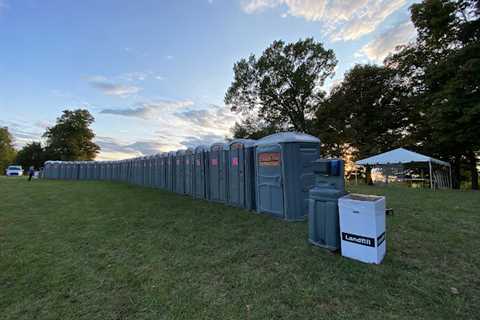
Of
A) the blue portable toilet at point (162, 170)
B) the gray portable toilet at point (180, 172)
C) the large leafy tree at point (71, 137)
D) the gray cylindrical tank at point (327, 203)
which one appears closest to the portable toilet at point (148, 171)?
the blue portable toilet at point (162, 170)

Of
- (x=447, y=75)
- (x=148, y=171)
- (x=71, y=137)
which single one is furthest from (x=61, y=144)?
(x=447, y=75)

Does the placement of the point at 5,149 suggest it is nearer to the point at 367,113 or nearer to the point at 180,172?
the point at 180,172

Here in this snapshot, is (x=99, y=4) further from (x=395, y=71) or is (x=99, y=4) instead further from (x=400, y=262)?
(x=395, y=71)

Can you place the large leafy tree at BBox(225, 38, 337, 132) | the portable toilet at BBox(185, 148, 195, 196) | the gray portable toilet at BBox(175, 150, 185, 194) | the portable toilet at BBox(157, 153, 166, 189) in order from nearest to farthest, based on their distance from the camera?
the portable toilet at BBox(185, 148, 195, 196) → the gray portable toilet at BBox(175, 150, 185, 194) → the portable toilet at BBox(157, 153, 166, 189) → the large leafy tree at BBox(225, 38, 337, 132)

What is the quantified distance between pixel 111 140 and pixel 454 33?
152ft

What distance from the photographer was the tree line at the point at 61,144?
39500mm

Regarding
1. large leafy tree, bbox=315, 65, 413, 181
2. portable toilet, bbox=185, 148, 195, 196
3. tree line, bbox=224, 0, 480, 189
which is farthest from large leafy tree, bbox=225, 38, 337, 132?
portable toilet, bbox=185, 148, 195, 196

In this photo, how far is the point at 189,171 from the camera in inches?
366

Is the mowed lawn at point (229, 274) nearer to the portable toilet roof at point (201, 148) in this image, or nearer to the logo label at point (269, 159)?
the logo label at point (269, 159)

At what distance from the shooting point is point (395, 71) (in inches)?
688

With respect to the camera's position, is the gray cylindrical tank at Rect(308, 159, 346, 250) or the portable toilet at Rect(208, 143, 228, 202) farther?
the portable toilet at Rect(208, 143, 228, 202)

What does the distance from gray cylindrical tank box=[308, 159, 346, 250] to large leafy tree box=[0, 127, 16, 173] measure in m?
65.2

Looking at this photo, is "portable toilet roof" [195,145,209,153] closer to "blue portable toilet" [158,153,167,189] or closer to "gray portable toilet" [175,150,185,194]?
"gray portable toilet" [175,150,185,194]

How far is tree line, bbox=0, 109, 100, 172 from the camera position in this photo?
130 feet
